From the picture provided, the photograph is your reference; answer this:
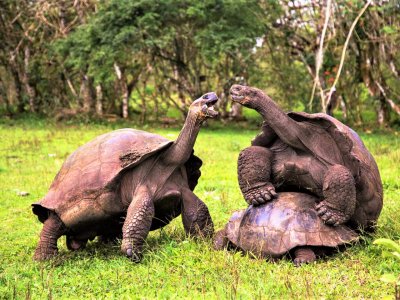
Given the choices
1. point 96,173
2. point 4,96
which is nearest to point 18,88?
point 4,96

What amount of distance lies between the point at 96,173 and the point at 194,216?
2.52ft

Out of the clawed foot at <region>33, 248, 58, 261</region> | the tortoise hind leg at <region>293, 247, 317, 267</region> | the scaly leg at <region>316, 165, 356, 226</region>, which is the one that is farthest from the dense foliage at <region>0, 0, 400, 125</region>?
the clawed foot at <region>33, 248, 58, 261</region>

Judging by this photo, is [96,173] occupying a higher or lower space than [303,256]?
higher

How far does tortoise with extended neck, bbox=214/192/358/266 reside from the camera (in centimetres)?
390

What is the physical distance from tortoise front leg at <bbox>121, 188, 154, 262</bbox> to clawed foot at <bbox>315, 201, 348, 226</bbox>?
1.14 meters

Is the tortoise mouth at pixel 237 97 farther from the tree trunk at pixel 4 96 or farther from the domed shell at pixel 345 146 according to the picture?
the tree trunk at pixel 4 96

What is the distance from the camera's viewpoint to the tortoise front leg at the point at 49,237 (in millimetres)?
4398

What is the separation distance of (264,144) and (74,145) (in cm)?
737

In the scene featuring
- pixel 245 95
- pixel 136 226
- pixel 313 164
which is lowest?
pixel 136 226

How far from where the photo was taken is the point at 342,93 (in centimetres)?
1496

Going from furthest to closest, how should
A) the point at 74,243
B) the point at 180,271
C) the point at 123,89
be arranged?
1. the point at 123,89
2. the point at 74,243
3. the point at 180,271

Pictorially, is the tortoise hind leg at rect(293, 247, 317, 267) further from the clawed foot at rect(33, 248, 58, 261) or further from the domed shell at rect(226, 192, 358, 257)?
the clawed foot at rect(33, 248, 58, 261)

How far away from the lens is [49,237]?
441 centimetres

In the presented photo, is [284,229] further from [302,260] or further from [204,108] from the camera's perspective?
[204,108]
